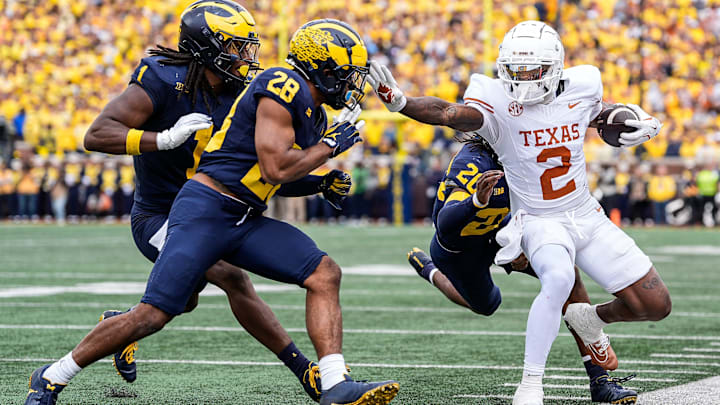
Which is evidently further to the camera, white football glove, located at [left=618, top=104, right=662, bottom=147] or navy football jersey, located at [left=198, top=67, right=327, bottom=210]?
white football glove, located at [left=618, top=104, right=662, bottom=147]

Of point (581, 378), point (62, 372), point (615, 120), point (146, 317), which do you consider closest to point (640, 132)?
point (615, 120)

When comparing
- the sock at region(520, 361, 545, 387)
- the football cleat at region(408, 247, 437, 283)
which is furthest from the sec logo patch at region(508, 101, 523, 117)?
the football cleat at region(408, 247, 437, 283)

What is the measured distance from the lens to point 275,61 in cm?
2403

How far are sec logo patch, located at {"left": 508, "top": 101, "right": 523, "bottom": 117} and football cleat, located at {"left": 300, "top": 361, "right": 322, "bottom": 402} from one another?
1.39 m

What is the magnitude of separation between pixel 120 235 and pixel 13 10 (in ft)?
43.5

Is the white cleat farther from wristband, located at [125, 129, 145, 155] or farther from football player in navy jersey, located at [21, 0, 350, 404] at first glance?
wristband, located at [125, 129, 145, 155]

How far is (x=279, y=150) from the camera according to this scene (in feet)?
13.3

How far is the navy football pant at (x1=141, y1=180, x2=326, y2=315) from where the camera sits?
411cm

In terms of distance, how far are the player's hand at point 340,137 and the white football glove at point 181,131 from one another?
58 centimetres

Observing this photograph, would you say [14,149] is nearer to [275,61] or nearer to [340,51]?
[275,61]

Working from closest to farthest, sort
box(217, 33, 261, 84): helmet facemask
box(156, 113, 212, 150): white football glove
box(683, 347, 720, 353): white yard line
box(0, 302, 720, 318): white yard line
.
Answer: box(156, 113, 212, 150): white football glove < box(217, 33, 261, 84): helmet facemask < box(683, 347, 720, 353): white yard line < box(0, 302, 720, 318): white yard line

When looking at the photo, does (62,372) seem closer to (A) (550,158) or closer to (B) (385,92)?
(B) (385,92)

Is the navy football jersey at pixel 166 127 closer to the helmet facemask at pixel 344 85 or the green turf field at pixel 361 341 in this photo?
the helmet facemask at pixel 344 85

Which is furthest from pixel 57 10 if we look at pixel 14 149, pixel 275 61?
pixel 275 61
